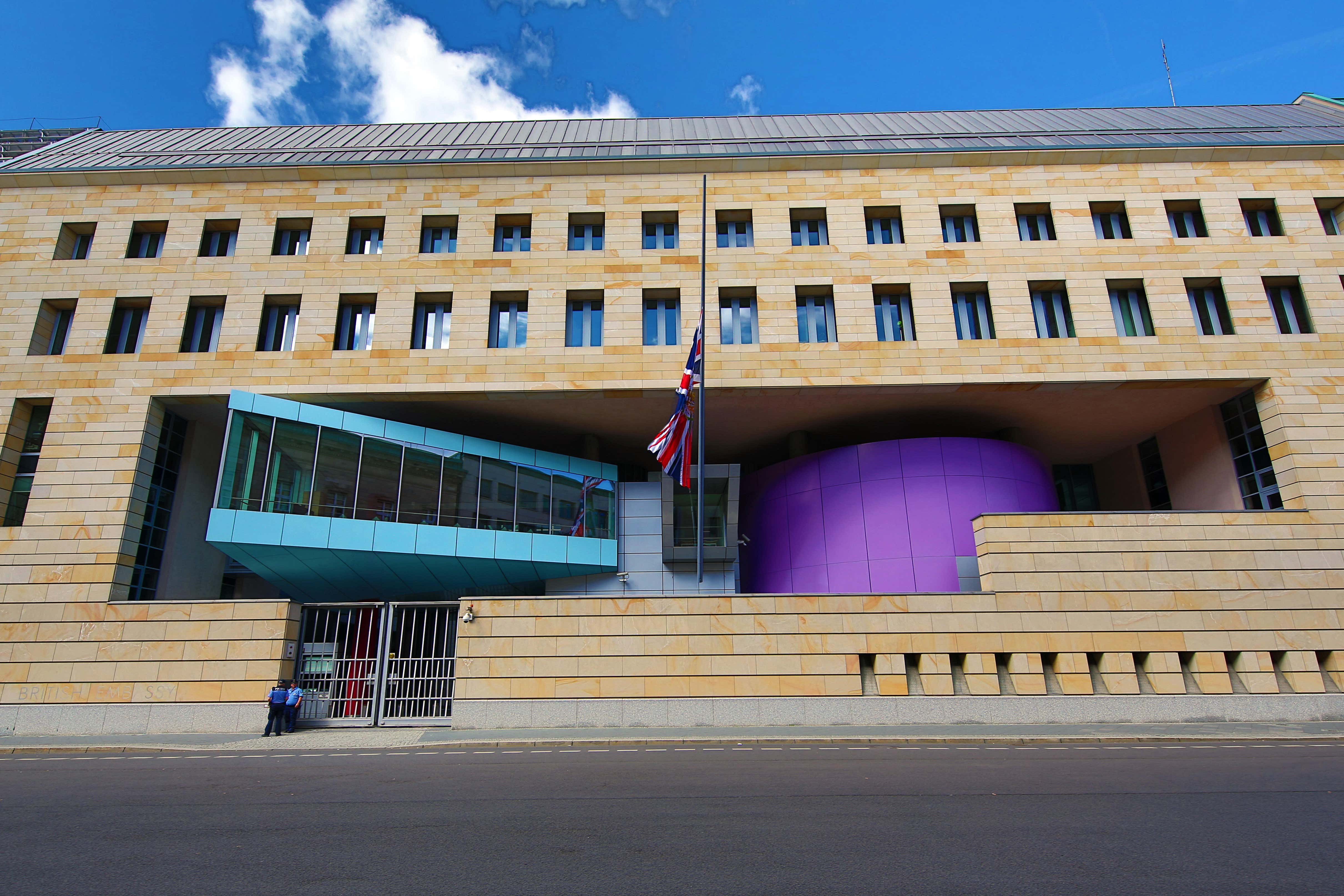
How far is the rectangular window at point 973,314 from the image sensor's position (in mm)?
25625

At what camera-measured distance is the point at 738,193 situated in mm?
27312

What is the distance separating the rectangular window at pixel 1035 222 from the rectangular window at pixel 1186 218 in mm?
4109

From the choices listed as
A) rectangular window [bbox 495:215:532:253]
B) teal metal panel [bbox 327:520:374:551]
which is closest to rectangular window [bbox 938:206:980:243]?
rectangular window [bbox 495:215:532:253]

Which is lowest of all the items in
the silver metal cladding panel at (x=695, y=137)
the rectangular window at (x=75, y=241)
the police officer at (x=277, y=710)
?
the police officer at (x=277, y=710)

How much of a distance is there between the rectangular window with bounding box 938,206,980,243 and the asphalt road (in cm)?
1917

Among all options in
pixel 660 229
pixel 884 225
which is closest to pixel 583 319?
pixel 660 229

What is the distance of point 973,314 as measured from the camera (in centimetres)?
2595

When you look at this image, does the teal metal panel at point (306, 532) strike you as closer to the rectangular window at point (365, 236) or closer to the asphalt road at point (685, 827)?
the asphalt road at point (685, 827)

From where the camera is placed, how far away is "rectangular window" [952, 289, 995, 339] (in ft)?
84.1

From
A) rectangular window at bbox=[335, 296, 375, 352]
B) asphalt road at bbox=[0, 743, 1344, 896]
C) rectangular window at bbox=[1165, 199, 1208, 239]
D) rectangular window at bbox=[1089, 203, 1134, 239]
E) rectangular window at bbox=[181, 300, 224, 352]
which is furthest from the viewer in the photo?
rectangular window at bbox=[1089, 203, 1134, 239]

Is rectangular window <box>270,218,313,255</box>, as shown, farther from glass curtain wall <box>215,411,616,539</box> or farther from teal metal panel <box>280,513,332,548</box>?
teal metal panel <box>280,513,332,548</box>

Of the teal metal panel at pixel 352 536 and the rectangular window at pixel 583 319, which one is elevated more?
the rectangular window at pixel 583 319

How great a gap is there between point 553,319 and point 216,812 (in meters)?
18.7

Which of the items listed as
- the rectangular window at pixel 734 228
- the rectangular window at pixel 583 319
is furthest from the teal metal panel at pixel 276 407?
the rectangular window at pixel 734 228
